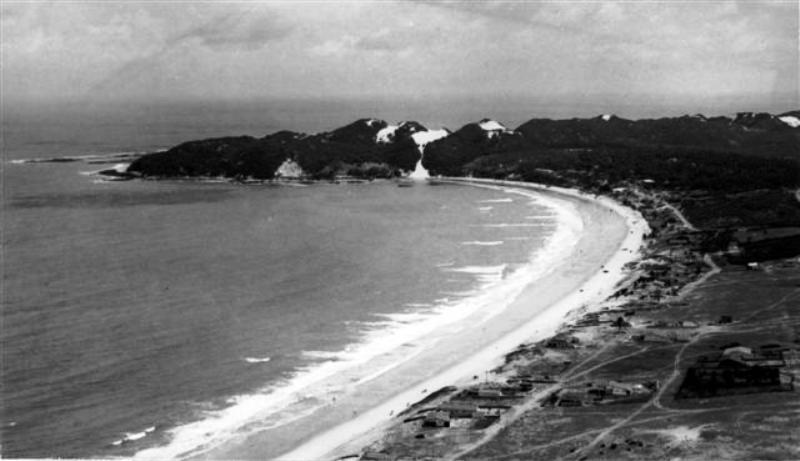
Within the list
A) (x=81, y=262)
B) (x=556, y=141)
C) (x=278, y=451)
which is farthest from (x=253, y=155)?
(x=278, y=451)

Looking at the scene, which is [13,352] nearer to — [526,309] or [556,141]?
[526,309]

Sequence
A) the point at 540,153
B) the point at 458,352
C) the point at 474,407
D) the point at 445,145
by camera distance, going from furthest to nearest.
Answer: the point at 445,145 → the point at 540,153 → the point at 458,352 → the point at 474,407

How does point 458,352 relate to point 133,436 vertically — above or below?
above

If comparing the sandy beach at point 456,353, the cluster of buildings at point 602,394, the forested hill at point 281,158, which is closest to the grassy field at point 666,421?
the cluster of buildings at point 602,394

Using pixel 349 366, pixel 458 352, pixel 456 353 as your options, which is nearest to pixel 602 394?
pixel 456 353

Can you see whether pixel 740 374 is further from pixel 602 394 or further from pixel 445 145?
pixel 445 145

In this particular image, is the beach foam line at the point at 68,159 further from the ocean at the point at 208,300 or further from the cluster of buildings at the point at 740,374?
the cluster of buildings at the point at 740,374
